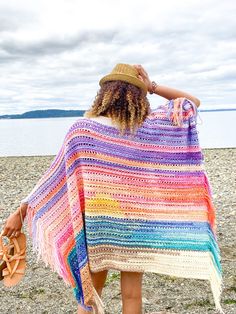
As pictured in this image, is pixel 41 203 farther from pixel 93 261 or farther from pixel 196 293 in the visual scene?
pixel 196 293

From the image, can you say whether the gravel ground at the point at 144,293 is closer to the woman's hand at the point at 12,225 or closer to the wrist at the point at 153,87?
the woman's hand at the point at 12,225

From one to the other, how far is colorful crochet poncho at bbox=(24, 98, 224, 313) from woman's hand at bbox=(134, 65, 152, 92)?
15cm

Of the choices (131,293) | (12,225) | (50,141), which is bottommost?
(131,293)

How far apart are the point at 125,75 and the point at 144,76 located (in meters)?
0.17

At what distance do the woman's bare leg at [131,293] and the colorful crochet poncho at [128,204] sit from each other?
0.07 meters

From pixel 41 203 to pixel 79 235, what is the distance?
324mm

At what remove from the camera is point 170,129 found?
10.6ft

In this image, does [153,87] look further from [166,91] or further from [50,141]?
[50,141]

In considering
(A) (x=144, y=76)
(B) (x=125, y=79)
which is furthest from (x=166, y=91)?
(B) (x=125, y=79)

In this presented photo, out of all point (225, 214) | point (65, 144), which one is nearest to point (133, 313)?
point (65, 144)

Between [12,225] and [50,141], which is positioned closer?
[12,225]

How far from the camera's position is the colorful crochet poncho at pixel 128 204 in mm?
3146

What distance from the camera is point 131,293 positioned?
3.27 meters

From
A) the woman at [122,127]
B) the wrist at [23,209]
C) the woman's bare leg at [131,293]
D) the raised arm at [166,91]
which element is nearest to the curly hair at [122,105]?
the woman at [122,127]
